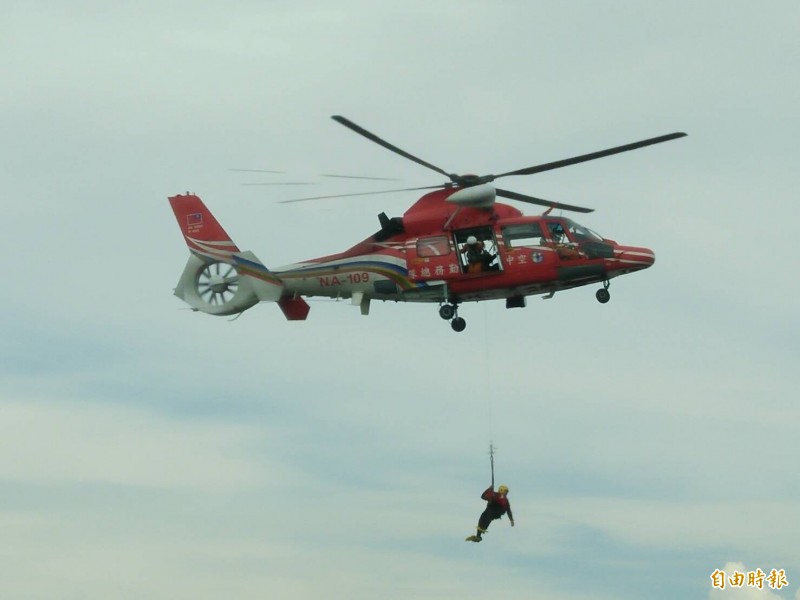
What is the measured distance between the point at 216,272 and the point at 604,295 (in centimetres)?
1112

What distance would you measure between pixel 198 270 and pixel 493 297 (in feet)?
28.4

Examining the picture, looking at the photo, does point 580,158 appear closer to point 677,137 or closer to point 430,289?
point 677,137

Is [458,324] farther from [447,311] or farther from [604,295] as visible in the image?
[604,295]

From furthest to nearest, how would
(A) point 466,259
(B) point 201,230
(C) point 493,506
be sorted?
(B) point 201,230 < (A) point 466,259 < (C) point 493,506

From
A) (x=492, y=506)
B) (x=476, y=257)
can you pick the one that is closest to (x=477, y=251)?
(x=476, y=257)

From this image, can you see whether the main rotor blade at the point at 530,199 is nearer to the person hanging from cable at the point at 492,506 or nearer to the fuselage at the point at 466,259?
the fuselage at the point at 466,259

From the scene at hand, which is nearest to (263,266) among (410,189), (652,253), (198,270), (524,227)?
(198,270)

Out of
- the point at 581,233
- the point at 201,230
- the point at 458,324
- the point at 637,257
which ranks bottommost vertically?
the point at 458,324

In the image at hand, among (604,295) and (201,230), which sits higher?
(201,230)

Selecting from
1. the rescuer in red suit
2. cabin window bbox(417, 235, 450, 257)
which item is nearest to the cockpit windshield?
cabin window bbox(417, 235, 450, 257)

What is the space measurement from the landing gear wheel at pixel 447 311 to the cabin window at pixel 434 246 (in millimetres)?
1424

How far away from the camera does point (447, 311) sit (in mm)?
38219

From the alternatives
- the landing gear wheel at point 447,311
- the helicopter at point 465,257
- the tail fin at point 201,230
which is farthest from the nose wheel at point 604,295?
the tail fin at point 201,230

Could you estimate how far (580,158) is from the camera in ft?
120
